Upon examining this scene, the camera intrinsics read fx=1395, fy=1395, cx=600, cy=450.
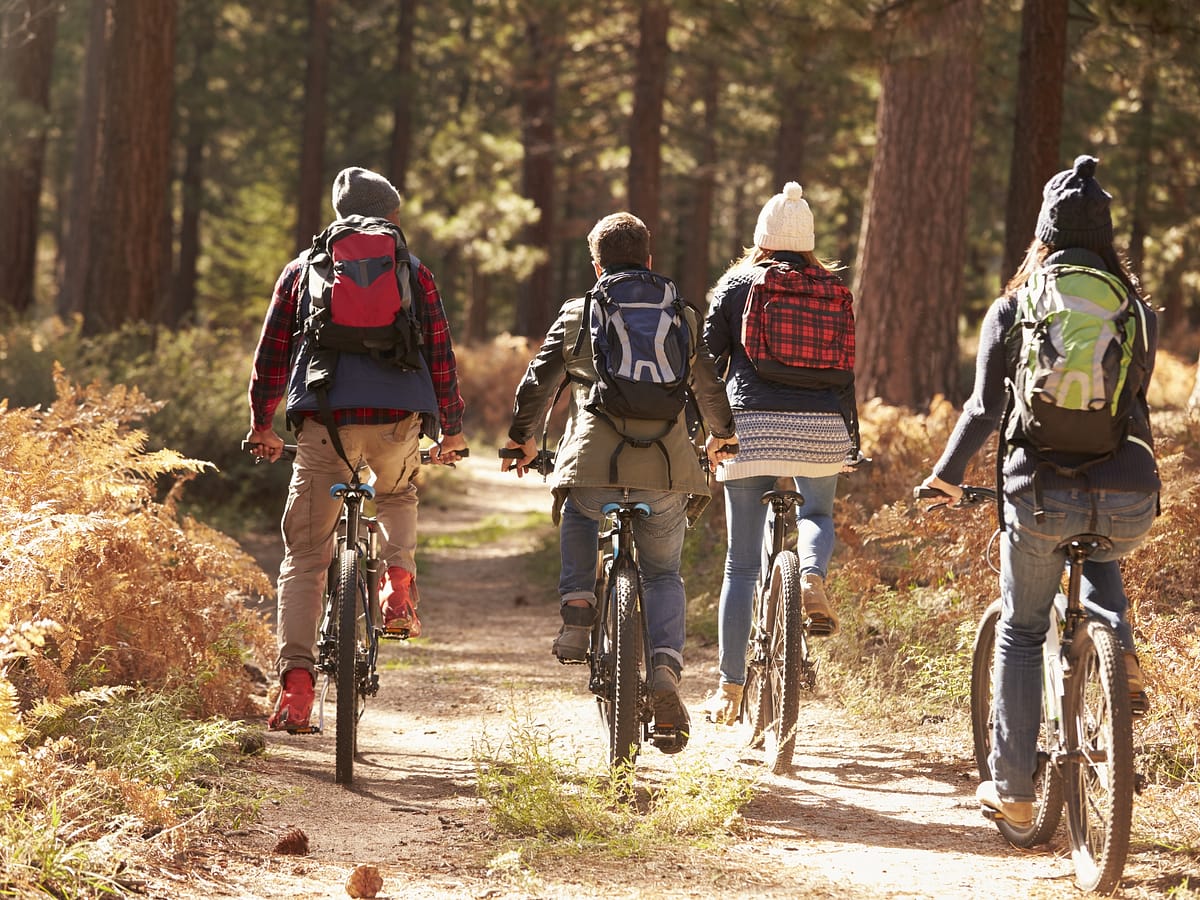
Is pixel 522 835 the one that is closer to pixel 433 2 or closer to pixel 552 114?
pixel 552 114

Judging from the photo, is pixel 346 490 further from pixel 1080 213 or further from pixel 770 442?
pixel 1080 213

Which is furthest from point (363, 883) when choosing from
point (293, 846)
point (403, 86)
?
point (403, 86)

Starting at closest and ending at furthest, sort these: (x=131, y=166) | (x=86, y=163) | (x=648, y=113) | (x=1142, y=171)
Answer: (x=131, y=166) → (x=86, y=163) → (x=648, y=113) → (x=1142, y=171)

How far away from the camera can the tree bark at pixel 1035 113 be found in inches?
423

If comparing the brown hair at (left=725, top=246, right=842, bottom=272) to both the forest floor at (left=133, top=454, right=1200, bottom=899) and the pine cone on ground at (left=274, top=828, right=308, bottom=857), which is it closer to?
the forest floor at (left=133, top=454, right=1200, bottom=899)

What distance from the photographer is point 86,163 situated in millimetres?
19734

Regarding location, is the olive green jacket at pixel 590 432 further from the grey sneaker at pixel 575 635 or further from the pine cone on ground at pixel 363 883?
the pine cone on ground at pixel 363 883

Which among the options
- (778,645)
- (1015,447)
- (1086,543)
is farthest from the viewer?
(778,645)

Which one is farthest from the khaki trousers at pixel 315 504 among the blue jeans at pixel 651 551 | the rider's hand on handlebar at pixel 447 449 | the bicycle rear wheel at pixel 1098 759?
the bicycle rear wheel at pixel 1098 759

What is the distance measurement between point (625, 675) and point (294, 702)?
1341mm

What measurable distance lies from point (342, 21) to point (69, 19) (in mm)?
5990

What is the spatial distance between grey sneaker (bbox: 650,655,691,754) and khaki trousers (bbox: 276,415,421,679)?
1.38 meters

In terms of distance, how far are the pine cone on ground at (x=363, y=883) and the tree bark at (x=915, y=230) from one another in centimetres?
878

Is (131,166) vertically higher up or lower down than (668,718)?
higher up
